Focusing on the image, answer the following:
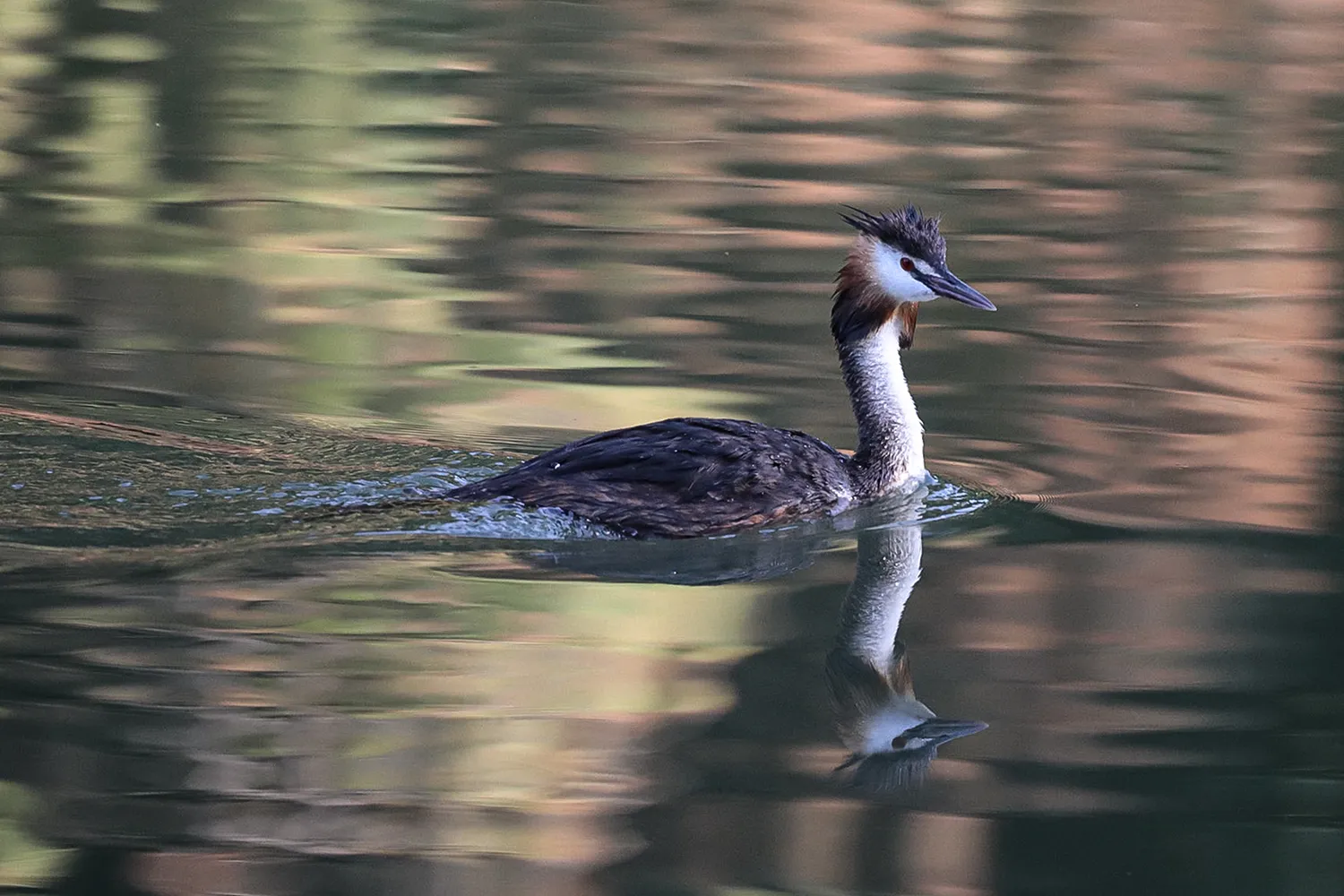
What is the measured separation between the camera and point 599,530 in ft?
24.4

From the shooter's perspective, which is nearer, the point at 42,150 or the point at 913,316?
the point at 913,316

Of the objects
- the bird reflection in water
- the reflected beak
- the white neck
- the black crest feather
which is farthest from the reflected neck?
the black crest feather

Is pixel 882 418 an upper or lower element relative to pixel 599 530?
upper

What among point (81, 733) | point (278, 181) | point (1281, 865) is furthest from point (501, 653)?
point (278, 181)

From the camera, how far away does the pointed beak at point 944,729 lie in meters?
5.77

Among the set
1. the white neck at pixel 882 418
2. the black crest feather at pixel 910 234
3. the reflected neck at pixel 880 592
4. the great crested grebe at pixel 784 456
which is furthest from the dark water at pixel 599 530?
the black crest feather at pixel 910 234

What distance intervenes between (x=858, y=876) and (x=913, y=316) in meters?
4.03

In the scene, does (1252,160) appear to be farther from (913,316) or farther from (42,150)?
(42,150)

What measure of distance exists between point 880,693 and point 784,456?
1.78 meters

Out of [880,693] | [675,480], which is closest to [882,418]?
[675,480]

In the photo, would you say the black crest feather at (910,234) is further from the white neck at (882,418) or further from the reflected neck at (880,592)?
the reflected neck at (880,592)

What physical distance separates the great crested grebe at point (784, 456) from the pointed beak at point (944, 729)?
1842mm

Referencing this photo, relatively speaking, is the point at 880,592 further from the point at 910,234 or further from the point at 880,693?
the point at 910,234

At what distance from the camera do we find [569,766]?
17.7 feet
